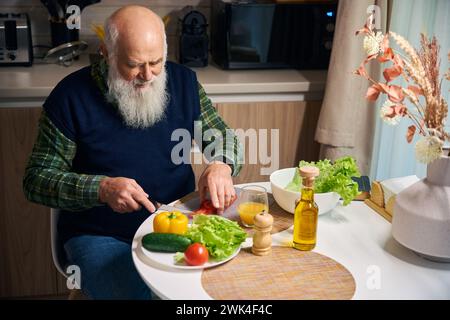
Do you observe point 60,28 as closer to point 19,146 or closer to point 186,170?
point 19,146

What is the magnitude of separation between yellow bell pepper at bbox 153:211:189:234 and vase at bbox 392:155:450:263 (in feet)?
1.78

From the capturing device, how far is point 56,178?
1938mm

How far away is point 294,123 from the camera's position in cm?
291

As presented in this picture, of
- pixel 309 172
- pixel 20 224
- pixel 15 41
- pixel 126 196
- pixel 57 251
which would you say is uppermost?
pixel 15 41

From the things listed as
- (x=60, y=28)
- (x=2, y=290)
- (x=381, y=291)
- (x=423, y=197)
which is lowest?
(x=2, y=290)

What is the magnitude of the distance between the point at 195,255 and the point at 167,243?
3.7 inches

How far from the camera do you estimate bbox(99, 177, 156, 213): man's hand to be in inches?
68.2

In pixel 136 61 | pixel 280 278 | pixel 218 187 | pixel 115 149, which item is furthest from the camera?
pixel 115 149

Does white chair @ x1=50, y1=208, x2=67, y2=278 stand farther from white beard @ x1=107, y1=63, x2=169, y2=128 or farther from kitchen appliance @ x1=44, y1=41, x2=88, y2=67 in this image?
kitchen appliance @ x1=44, y1=41, x2=88, y2=67

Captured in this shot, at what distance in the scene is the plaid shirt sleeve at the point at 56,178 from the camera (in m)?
1.88

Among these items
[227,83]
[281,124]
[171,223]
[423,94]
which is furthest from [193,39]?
[423,94]

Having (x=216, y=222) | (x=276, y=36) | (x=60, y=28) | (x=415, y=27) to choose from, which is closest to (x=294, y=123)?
(x=276, y=36)

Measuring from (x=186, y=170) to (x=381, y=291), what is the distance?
922 mm

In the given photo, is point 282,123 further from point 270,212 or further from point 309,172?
point 309,172
